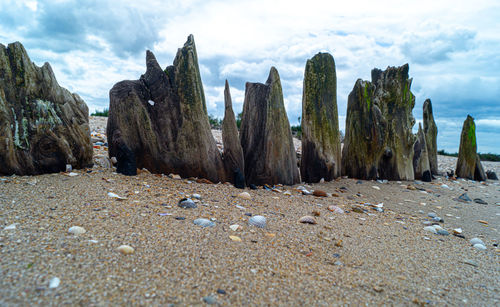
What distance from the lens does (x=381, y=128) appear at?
642 cm

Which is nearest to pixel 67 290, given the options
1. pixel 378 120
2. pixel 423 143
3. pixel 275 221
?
pixel 275 221

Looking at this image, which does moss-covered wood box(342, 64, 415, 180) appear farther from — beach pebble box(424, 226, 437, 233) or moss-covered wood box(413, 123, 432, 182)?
beach pebble box(424, 226, 437, 233)

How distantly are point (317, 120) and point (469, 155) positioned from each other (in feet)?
18.9

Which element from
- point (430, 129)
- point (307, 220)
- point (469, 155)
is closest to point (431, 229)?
point (307, 220)

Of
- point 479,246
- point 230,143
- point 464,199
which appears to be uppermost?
point 230,143

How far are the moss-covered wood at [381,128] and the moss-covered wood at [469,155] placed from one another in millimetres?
2611

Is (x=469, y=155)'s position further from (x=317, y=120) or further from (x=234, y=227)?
(x=234, y=227)

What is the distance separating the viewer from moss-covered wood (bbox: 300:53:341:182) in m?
5.59

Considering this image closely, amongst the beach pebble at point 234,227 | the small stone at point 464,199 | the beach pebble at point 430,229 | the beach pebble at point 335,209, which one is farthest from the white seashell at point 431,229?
the small stone at point 464,199

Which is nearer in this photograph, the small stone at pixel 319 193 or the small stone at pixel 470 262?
the small stone at pixel 470 262

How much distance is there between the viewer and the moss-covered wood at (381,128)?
637cm

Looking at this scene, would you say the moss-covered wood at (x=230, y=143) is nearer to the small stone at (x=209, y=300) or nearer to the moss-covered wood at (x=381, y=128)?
the small stone at (x=209, y=300)

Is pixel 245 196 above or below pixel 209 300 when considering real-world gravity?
above

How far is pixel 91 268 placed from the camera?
1.91 meters
